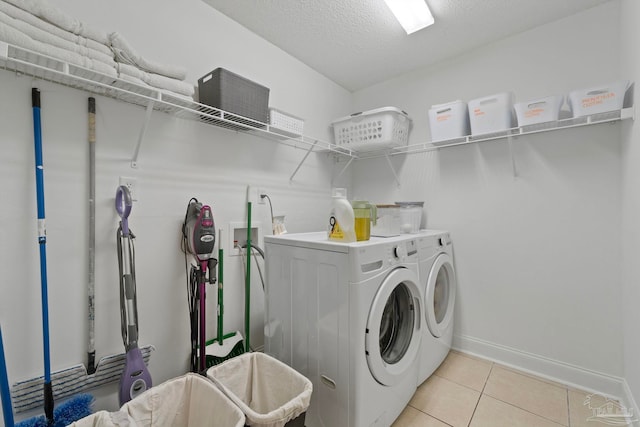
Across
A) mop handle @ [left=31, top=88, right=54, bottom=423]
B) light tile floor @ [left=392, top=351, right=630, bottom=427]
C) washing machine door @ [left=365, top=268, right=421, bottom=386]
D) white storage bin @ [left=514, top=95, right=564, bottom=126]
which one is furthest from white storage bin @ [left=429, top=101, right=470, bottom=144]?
mop handle @ [left=31, top=88, right=54, bottom=423]

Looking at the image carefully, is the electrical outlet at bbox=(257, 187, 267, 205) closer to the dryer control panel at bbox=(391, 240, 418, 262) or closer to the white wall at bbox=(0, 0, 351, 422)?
the white wall at bbox=(0, 0, 351, 422)

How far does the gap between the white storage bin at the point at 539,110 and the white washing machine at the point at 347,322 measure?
1.11 meters

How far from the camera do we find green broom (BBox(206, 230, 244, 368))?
5.44 ft

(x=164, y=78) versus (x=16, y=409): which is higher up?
(x=164, y=78)

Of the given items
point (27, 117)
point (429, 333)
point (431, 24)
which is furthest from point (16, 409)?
point (431, 24)

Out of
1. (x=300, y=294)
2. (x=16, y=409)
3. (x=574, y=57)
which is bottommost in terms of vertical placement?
(x=16, y=409)

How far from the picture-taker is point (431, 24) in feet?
6.23

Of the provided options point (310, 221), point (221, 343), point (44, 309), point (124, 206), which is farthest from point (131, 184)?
point (310, 221)

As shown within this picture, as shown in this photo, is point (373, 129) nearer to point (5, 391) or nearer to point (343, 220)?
point (343, 220)

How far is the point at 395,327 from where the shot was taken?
1717mm

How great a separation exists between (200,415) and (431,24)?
2.65 metres

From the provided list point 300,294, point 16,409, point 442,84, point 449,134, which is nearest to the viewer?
point 16,409

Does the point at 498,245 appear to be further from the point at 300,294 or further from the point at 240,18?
the point at 240,18

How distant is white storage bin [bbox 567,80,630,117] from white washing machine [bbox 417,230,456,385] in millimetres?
1107
